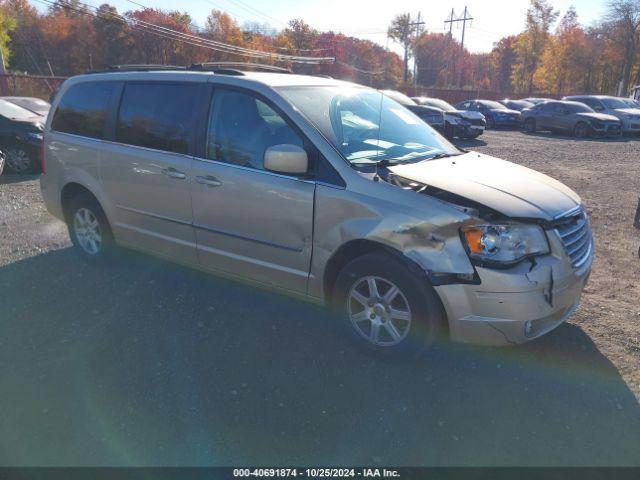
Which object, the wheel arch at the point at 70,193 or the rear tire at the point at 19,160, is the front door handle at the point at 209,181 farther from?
the rear tire at the point at 19,160

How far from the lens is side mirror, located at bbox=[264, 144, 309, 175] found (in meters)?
3.41

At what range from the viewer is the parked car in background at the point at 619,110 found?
21688mm

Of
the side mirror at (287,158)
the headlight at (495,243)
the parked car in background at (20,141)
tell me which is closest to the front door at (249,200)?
the side mirror at (287,158)

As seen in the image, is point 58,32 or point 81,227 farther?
point 58,32

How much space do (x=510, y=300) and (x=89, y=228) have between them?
4.22 meters

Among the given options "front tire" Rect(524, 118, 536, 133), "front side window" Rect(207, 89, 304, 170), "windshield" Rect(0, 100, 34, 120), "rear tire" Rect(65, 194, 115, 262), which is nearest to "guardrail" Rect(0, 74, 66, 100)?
"windshield" Rect(0, 100, 34, 120)

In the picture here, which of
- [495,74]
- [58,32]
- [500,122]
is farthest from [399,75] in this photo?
[500,122]

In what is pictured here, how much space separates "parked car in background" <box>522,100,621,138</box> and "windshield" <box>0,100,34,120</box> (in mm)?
20142

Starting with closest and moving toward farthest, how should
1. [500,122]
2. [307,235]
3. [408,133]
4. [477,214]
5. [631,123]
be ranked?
[477,214], [307,235], [408,133], [631,123], [500,122]

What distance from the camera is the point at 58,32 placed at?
59469mm

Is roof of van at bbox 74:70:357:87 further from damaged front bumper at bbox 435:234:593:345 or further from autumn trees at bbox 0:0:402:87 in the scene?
autumn trees at bbox 0:0:402:87

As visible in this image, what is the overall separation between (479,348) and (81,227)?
413 centimetres

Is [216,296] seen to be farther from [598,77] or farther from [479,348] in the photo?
[598,77]

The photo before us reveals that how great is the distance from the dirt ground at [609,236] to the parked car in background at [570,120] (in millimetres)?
4586
